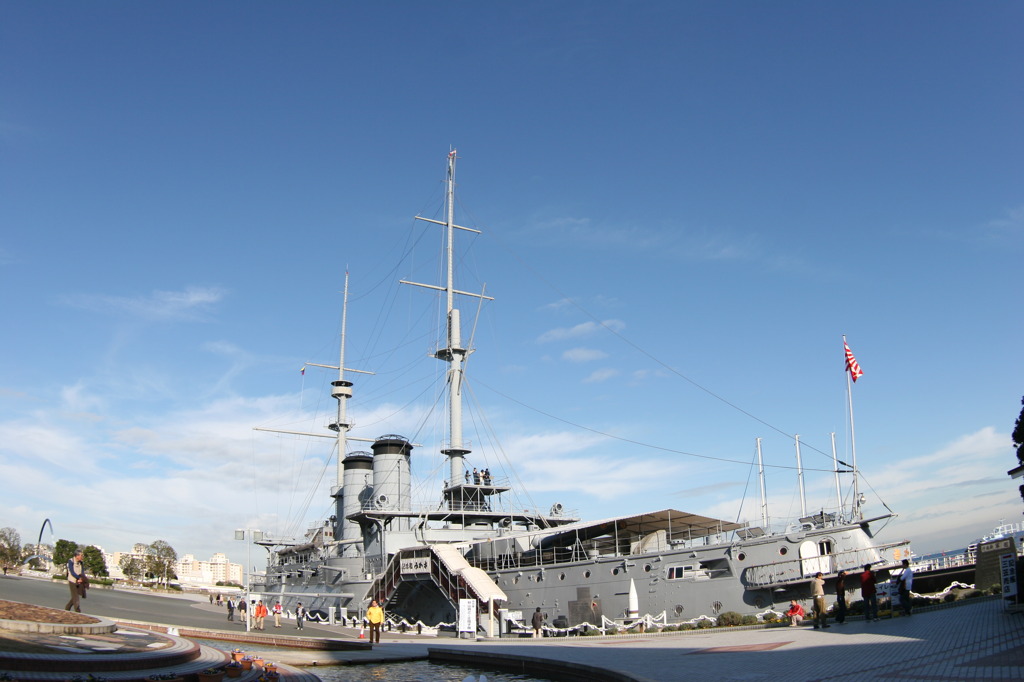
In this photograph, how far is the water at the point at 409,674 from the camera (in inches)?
603

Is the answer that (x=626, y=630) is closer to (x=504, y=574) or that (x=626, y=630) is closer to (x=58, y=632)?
(x=504, y=574)

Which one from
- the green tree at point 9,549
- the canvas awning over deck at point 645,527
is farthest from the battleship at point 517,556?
the green tree at point 9,549

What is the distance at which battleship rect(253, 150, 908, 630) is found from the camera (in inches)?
1070

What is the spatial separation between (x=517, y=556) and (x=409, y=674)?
19887 millimetres

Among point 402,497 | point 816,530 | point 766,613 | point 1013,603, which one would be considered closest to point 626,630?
point 766,613

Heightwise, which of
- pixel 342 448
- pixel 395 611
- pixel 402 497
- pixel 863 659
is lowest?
pixel 395 611

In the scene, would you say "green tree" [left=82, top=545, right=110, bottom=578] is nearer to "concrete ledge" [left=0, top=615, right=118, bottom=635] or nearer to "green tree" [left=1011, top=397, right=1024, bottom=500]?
"concrete ledge" [left=0, top=615, right=118, bottom=635]

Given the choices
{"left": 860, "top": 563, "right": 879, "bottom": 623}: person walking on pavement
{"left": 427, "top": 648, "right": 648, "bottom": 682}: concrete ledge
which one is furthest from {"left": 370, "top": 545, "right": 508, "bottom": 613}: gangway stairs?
{"left": 860, "top": 563, "right": 879, "bottom": 623}: person walking on pavement

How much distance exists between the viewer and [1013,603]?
15.4m

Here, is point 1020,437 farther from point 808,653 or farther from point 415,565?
point 415,565

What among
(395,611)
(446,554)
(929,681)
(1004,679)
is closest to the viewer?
(1004,679)

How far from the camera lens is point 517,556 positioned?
3603 centimetres

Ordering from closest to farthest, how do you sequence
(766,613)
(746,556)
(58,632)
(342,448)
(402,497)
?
1. (58,632)
2. (766,613)
3. (746,556)
4. (402,497)
5. (342,448)

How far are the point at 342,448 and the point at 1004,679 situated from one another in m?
55.1
